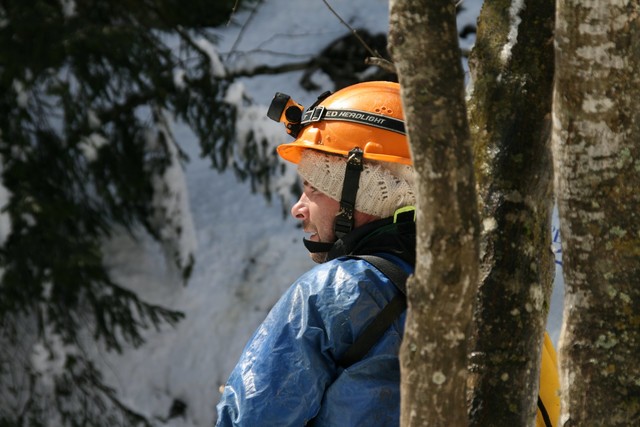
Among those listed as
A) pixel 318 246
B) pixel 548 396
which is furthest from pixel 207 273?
pixel 548 396

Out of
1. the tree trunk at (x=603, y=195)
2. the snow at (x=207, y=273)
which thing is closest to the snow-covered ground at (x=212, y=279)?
the snow at (x=207, y=273)

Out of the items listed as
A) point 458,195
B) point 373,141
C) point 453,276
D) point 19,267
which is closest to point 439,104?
A: point 458,195

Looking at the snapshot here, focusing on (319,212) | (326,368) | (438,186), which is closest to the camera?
(438,186)

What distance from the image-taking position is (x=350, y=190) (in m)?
2.48

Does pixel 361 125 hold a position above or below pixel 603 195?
above

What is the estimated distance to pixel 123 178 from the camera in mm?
6219

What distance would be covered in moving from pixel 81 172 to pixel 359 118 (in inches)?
159

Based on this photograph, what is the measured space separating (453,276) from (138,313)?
201 inches

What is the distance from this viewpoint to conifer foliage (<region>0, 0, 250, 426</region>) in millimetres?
5637

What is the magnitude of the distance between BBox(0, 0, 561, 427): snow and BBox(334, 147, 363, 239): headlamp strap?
12.1ft

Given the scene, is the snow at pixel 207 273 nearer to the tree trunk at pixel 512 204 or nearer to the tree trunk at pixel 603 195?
the tree trunk at pixel 512 204

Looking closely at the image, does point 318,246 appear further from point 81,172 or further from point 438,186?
point 81,172

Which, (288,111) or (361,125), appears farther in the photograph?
(288,111)

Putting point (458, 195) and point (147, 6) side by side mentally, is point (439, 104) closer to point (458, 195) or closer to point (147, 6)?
point (458, 195)
